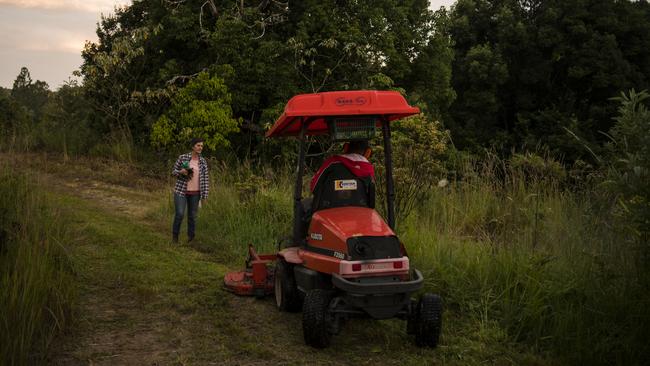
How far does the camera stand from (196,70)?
874 inches

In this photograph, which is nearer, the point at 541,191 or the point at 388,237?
the point at 388,237

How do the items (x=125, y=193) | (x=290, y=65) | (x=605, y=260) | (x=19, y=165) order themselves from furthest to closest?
(x=290, y=65) → (x=125, y=193) → (x=19, y=165) → (x=605, y=260)

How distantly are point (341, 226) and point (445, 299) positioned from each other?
5.40 ft

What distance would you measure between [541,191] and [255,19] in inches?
564

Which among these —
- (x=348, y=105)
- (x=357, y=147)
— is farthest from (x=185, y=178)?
(x=348, y=105)

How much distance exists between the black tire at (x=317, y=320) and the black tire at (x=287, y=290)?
0.92 m

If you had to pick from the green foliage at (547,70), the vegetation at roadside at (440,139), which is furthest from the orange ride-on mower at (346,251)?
the green foliage at (547,70)

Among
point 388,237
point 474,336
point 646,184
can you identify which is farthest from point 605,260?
point 388,237

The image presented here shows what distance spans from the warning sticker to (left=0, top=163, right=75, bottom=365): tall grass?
2588mm

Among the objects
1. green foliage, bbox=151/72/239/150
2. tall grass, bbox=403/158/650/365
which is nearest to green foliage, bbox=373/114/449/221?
tall grass, bbox=403/158/650/365

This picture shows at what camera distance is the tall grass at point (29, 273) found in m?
4.41

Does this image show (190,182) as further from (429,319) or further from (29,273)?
(429,319)

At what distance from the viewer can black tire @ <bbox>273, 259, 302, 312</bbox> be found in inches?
243

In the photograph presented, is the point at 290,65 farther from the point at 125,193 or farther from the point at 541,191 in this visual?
the point at 541,191
